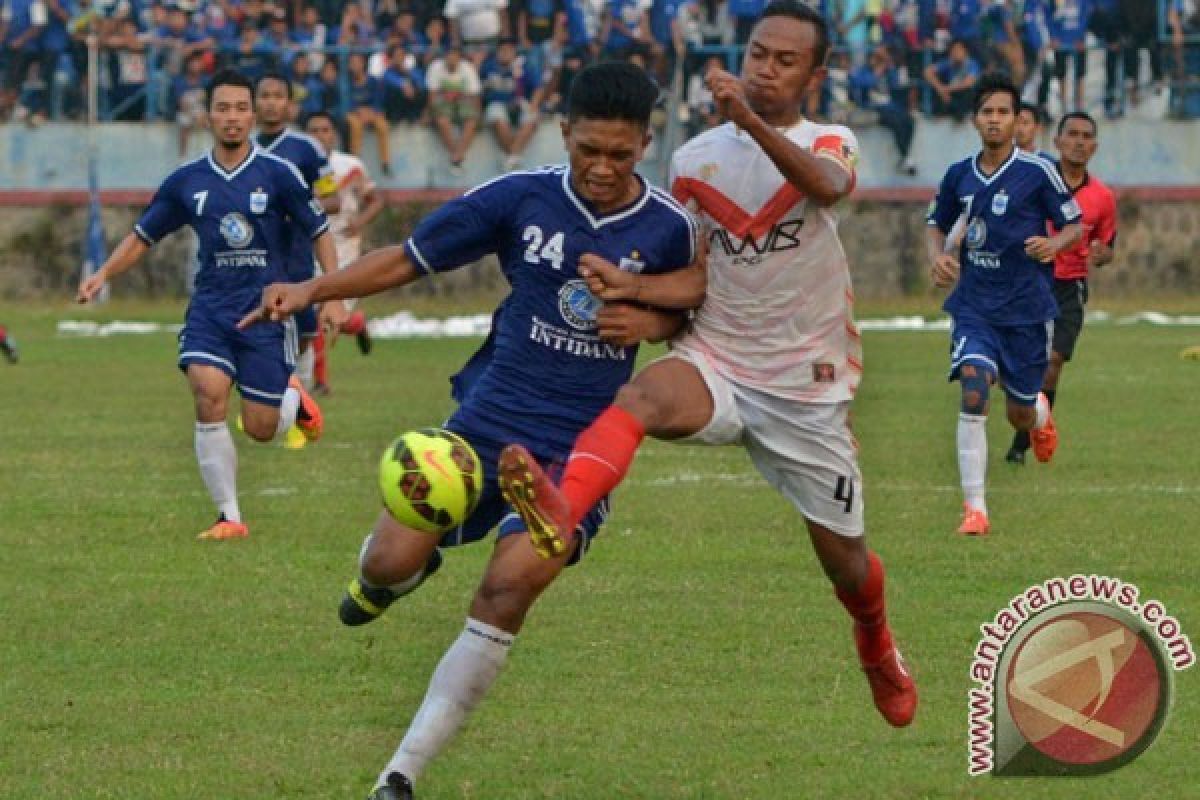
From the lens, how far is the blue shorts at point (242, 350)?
12484mm

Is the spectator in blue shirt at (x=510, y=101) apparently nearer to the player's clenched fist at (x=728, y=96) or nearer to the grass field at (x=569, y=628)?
the grass field at (x=569, y=628)

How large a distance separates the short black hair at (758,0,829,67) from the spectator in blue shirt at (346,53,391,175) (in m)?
25.8

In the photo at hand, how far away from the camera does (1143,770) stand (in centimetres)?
706

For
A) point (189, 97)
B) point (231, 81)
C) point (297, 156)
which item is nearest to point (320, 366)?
point (297, 156)

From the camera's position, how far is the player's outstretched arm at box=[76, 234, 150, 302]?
466 inches

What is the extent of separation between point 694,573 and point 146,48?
23782 mm

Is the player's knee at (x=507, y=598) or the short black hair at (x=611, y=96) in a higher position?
the short black hair at (x=611, y=96)

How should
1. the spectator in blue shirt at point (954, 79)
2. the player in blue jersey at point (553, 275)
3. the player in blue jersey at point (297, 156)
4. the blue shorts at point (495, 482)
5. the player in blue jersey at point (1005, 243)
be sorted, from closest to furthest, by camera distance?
the player in blue jersey at point (553, 275) < the blue shorts at point (495, 482) < the player in blue jersey at point (1005, 243) < the player in blue jersey at point (297, 156) < the spectator in blue shirt at point (954, 79)

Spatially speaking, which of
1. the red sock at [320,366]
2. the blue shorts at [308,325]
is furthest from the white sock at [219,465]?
the red sock at [320,366]

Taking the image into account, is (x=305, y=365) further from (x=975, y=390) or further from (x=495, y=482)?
(x=495, y=482)

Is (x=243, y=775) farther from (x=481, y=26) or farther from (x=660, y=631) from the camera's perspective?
(x=481, y=26)

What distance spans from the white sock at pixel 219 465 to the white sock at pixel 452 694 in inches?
233

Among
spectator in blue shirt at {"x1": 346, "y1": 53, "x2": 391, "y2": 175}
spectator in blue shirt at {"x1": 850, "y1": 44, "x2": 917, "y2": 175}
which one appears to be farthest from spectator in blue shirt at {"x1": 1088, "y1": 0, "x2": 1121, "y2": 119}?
spectator in blue shirt at {"x1": 346, "y1": 53, "x2": 391, "y2": 175}

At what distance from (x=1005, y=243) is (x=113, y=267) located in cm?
483
